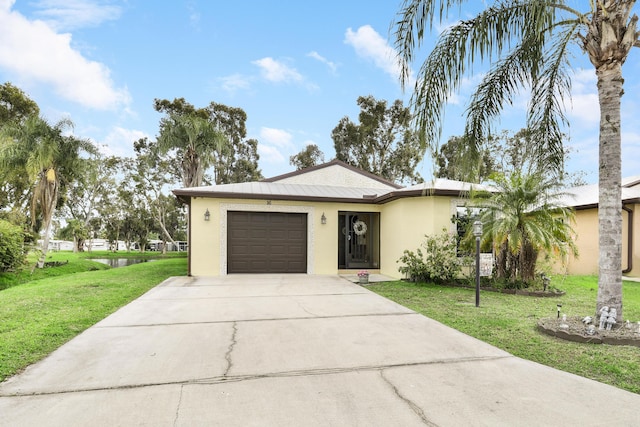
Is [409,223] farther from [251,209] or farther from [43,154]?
[43,154]

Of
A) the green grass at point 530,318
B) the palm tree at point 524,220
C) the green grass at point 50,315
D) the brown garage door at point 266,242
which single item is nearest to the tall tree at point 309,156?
the brown garage door at point 266,242

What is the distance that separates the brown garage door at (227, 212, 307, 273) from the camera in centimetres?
1130

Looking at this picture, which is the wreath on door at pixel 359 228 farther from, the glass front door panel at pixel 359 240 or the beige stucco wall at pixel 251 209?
the beige stucco wall at pixel 251 209

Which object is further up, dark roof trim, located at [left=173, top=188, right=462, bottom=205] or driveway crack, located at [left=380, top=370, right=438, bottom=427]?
dark roof trim, located at [left=173, top=188, right=462, bottom=205]

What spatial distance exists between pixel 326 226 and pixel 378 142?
1802 cm

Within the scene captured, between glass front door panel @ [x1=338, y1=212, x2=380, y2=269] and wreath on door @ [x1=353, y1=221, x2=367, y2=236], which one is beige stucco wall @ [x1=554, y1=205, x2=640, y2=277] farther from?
wreath on door @ [x1=353, y1=221, x2=367, y2=236]

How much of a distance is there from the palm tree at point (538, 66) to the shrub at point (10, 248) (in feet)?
49.0

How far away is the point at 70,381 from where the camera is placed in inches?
125

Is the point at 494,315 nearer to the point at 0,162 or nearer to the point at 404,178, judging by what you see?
the point at 0,162

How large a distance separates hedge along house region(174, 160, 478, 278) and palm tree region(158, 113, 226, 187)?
337 inches

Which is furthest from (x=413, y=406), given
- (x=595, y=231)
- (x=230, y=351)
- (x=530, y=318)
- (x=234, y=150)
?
(x=234, y=150)

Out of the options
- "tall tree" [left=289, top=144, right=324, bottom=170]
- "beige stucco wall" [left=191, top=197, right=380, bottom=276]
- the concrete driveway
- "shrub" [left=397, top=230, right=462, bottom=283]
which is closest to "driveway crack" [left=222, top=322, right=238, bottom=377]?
the concrete driveway

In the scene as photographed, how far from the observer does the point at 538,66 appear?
5.73 meters

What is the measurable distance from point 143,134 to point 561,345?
32.6 metres
